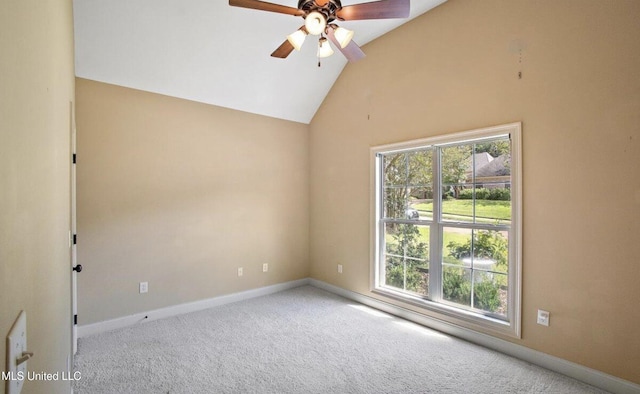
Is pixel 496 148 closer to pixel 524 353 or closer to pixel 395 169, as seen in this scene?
pixel 395 169

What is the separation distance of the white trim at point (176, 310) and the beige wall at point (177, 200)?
65 millimetres

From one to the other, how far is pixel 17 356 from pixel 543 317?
3.30 m

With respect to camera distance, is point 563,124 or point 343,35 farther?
point 563,124

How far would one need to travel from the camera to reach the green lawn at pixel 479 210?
9.48 feet

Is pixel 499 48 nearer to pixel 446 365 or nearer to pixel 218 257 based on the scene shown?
pixel 446 365

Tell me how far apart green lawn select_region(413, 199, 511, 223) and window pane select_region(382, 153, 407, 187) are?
1.64 ft

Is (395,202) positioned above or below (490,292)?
above

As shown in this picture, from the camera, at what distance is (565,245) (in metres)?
2.47

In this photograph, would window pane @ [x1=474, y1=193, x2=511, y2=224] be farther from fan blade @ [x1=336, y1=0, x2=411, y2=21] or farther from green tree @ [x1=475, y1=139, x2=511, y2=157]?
fan blade @ [x1=336, y1=0, x2=411, y2=21]

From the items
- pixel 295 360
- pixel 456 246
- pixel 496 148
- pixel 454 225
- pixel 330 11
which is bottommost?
pixel 295 360

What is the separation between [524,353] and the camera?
2.66 meters

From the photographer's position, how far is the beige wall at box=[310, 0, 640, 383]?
2215 millimetres

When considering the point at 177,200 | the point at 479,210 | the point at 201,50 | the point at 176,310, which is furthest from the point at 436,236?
the point at 201,50

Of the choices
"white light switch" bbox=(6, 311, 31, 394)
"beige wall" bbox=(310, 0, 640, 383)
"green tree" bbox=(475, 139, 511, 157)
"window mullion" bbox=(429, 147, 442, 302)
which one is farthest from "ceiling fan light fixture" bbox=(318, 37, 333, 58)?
"white light switch" bbox=(6, 311, 31, 394)
